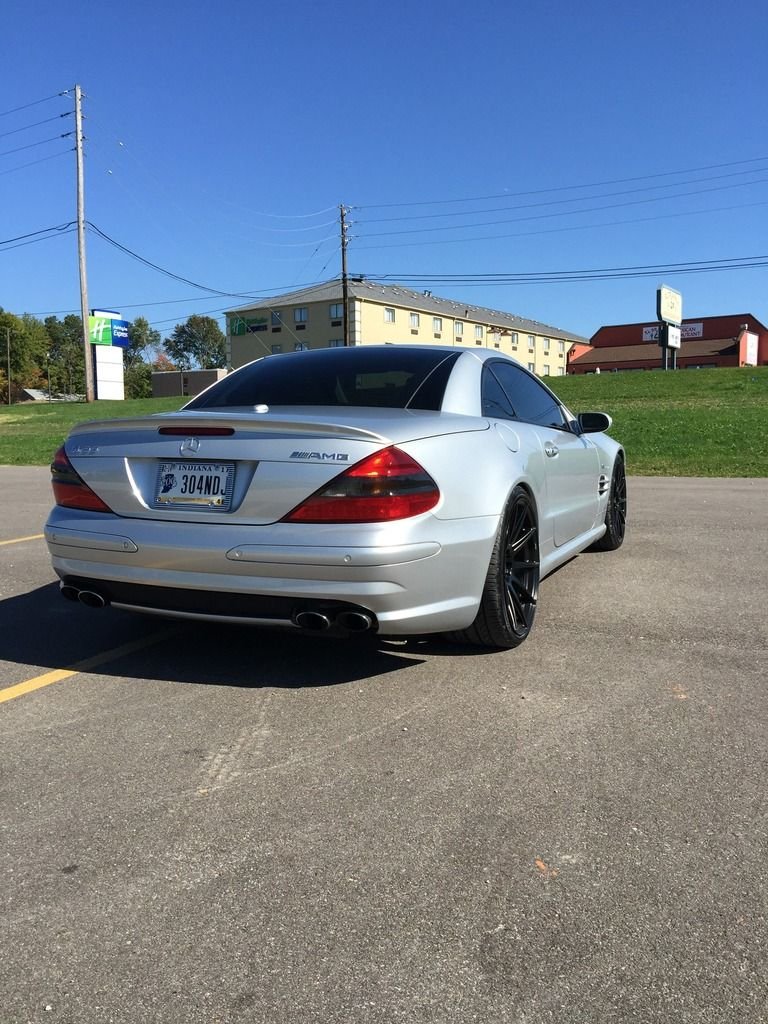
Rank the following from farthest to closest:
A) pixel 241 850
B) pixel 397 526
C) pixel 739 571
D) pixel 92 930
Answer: pixel 739 571 < pixel 397 526 < pixel 241 850 < pixel 92 930

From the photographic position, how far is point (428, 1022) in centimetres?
168

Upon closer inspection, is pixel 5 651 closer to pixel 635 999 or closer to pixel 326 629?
pixel 326 629

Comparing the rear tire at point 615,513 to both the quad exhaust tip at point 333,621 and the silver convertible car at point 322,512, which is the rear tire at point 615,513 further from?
the quad exhaust tip at point 333,621

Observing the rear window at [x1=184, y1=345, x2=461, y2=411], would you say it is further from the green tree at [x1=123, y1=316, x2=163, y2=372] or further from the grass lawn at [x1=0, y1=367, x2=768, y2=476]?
the green tree at [x1=123, y1=316, x2=163, y2=372]

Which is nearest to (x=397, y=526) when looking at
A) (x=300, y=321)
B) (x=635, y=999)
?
(x=635, y=999)

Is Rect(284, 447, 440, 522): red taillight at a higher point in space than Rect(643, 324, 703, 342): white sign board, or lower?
lower

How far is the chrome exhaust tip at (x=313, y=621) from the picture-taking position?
327 centimetres

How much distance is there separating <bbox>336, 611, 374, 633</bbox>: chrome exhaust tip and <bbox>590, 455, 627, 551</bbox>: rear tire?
11.6ft

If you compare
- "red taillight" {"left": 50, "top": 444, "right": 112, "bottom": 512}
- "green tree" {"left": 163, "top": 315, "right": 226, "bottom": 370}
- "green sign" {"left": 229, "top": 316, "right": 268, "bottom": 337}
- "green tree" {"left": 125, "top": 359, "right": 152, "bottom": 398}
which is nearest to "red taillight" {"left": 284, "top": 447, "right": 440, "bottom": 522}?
"red taillight" {"left": 50, "top": 444, "right": 112, "bottom": 512}

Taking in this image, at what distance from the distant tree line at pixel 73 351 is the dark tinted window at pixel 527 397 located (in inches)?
3752

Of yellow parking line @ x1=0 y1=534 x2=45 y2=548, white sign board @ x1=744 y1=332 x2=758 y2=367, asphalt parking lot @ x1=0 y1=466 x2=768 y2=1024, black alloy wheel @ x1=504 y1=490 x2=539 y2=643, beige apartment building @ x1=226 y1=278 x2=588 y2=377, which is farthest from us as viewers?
white sign board @ x1=744 y1=332 x2=758 y2=367

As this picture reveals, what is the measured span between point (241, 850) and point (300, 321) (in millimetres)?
81285

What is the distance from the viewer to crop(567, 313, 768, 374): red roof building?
8625 cm

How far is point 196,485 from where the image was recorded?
3.48 metres
